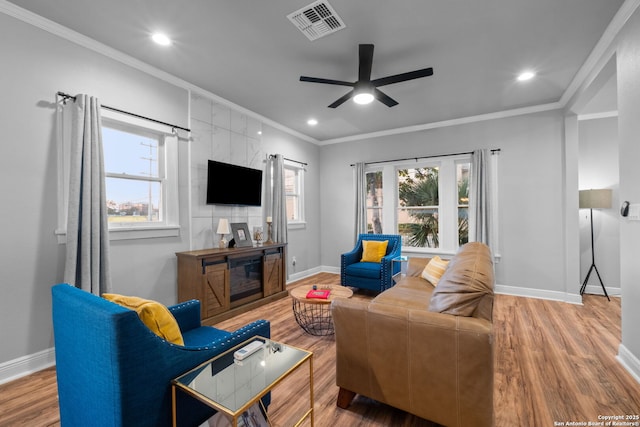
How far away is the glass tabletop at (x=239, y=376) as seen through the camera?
1097 millimetres

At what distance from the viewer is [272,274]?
4.12 m

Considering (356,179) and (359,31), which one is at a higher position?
(359,31)

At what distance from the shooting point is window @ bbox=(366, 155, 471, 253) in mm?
Result: 4754

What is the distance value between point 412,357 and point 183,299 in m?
2.72

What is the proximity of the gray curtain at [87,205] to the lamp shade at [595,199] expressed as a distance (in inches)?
241

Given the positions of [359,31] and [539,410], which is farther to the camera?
[359,31]

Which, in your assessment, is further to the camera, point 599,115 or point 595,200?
point 599,115

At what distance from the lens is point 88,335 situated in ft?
3.73

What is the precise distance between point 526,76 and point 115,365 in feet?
14.6

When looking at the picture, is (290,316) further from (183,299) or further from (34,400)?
(34,400)

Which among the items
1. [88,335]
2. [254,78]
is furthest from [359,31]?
[88,335]

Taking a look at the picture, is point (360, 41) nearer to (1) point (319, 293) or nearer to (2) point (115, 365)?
(1) point (319, 293)

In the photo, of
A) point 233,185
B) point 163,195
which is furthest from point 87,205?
point 233,185

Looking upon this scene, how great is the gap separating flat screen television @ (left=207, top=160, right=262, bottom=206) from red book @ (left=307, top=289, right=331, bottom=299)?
6.07 ft
